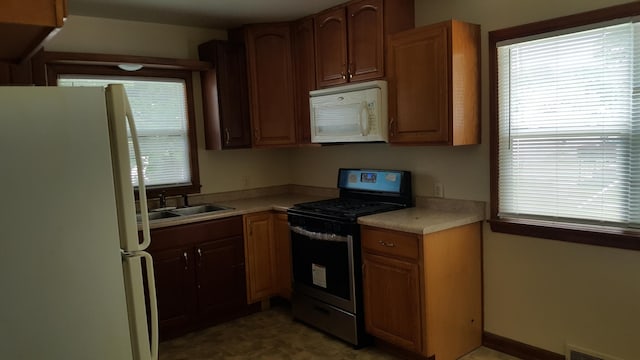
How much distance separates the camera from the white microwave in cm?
324

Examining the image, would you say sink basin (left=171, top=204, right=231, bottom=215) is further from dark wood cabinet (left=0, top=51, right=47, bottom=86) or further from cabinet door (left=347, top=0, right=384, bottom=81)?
cabinet door (left=347, top=0, right=384, bottom=81)

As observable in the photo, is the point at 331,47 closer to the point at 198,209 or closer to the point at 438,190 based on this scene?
the point at 438,190

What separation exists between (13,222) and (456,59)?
239cm

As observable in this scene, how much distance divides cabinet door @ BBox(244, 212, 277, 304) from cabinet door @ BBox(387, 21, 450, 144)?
1.39 metres

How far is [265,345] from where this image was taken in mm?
3389

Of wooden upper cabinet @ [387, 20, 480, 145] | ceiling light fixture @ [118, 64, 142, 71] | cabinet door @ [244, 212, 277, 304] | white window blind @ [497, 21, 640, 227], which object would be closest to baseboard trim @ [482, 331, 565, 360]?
white window blind @ [497, 21, 640, 227]

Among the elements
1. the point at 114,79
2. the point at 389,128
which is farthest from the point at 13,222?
the point at 114,79

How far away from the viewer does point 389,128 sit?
324 centimetres

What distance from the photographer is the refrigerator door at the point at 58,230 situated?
150cm

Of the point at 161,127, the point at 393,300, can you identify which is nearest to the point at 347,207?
the point at 393,300

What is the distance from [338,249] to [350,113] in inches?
38.0

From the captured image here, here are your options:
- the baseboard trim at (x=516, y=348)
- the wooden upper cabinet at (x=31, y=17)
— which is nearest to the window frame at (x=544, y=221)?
the baseboard trim at (x=516, y=348)

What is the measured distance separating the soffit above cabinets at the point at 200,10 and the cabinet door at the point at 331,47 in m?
0.09

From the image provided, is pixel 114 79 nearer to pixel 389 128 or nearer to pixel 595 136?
pixel 389 128
